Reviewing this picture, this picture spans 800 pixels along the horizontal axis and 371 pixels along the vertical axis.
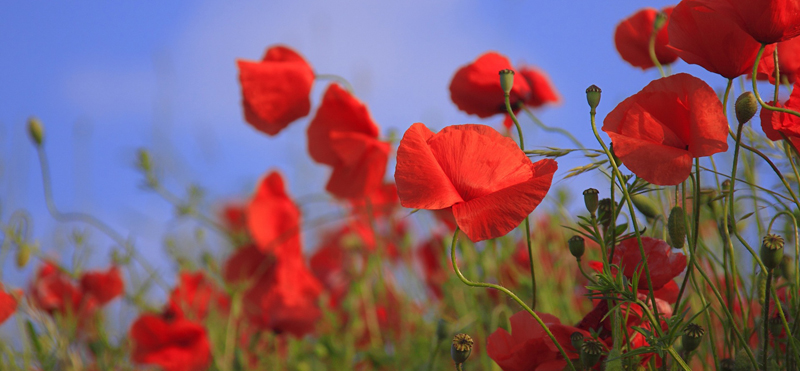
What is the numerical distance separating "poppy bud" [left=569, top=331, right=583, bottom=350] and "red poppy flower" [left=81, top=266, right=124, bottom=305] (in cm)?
123

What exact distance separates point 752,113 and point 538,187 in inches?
6.6

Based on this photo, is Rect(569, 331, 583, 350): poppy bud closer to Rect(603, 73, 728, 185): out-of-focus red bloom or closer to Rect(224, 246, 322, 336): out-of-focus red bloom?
Rect(603, 73, 728, 185): out-of-focus red bloom

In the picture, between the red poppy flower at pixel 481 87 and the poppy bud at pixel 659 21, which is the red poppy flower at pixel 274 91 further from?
the poppy bud at pixel 659 21

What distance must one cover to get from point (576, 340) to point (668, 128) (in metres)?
0.17

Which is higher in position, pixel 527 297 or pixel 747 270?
pixel 747 270

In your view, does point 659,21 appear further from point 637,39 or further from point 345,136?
point 345,136

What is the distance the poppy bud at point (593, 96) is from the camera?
47 centimetres

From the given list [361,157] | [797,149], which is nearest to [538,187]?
[797,149]

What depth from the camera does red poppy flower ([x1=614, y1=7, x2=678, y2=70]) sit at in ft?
2.32

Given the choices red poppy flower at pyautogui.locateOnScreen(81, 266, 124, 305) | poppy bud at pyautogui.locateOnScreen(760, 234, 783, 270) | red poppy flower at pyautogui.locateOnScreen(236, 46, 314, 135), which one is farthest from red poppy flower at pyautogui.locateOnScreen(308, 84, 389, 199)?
red poppy flower at pyautogui.locateOnScreen(81, 266, 124, 305)

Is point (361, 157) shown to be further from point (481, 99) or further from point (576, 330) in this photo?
point (576, 330)

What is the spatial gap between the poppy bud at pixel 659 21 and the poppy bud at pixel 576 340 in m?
0.35

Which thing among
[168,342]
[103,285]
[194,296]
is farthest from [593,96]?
[103,285]

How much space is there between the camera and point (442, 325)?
746 mm
